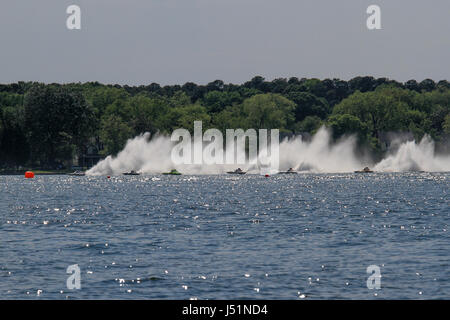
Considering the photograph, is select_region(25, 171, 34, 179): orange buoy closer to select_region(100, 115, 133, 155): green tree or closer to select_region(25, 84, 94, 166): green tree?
→ select_region(25, 84, 94, 166): green tree

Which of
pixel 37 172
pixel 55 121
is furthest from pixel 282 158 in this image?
pixel 37 172

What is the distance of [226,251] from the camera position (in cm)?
3988

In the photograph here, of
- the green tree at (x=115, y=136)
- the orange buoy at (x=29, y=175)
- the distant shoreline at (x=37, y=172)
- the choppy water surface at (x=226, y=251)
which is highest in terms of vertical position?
the green tree at (x=115, y=136)

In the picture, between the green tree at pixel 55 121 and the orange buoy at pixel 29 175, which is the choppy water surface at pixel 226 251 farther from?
the green tree at pixel 55 121

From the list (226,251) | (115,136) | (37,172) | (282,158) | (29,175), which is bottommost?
(37,172)

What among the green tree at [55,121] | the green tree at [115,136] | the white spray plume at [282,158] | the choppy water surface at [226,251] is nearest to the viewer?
the choppy water surface at [226,251]

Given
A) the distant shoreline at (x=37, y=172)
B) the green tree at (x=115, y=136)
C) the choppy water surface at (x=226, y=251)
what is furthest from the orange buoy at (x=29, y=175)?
the choppy water surface at (x=226, y=251)

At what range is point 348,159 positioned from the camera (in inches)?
7800

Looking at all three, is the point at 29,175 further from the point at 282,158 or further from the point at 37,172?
the point at 282,158

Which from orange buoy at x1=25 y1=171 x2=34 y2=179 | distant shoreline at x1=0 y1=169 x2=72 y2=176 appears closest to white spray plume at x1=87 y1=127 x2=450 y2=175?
distant shoreline at x1=0 y1=169 x2=72 y2=176

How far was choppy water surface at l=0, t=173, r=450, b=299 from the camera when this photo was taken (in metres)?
29.7

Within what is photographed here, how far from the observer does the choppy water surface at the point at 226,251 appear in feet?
97.5
